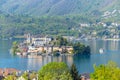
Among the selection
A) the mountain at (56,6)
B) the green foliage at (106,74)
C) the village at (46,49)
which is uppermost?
the mountain at (56,6)

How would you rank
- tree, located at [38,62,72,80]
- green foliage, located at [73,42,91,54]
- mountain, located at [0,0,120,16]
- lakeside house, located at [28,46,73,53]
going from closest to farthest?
tree, located at [38,62,72,80]
green foliage, located at [73,42,91,54]
lakeside house, located at [28,46,73,53]
mountain, located at [0,0,120,16]

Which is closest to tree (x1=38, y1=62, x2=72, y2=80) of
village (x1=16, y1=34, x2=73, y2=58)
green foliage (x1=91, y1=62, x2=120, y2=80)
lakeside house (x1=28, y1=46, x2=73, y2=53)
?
green foliage (x1=91, y1=62, x2=120, y2=80)

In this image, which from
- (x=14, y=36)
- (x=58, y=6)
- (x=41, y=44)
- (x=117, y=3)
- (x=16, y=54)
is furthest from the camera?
(x=58, y=6)

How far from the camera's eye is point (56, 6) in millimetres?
140500

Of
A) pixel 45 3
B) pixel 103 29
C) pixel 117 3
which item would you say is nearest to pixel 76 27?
pixel 103 29

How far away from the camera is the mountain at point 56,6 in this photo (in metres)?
124

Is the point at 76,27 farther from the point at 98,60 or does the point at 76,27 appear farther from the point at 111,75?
the point at 111,75

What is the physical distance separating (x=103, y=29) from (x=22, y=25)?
14.2 metres

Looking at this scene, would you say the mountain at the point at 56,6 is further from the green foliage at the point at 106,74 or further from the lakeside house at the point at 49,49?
the green foliage at the point at 106,74

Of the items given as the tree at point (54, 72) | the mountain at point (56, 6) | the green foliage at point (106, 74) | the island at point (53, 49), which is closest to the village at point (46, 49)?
the island at point (53, 49)

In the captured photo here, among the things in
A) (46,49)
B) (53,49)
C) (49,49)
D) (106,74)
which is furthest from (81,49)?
(106,74)

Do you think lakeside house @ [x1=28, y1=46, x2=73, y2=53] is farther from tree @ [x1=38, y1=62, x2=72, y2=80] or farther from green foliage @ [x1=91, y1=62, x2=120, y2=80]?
green foliage @ [x1=91, y1=62, x2=120, y2=80]

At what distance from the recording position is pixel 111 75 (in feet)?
51.4

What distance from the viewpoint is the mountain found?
124 m
